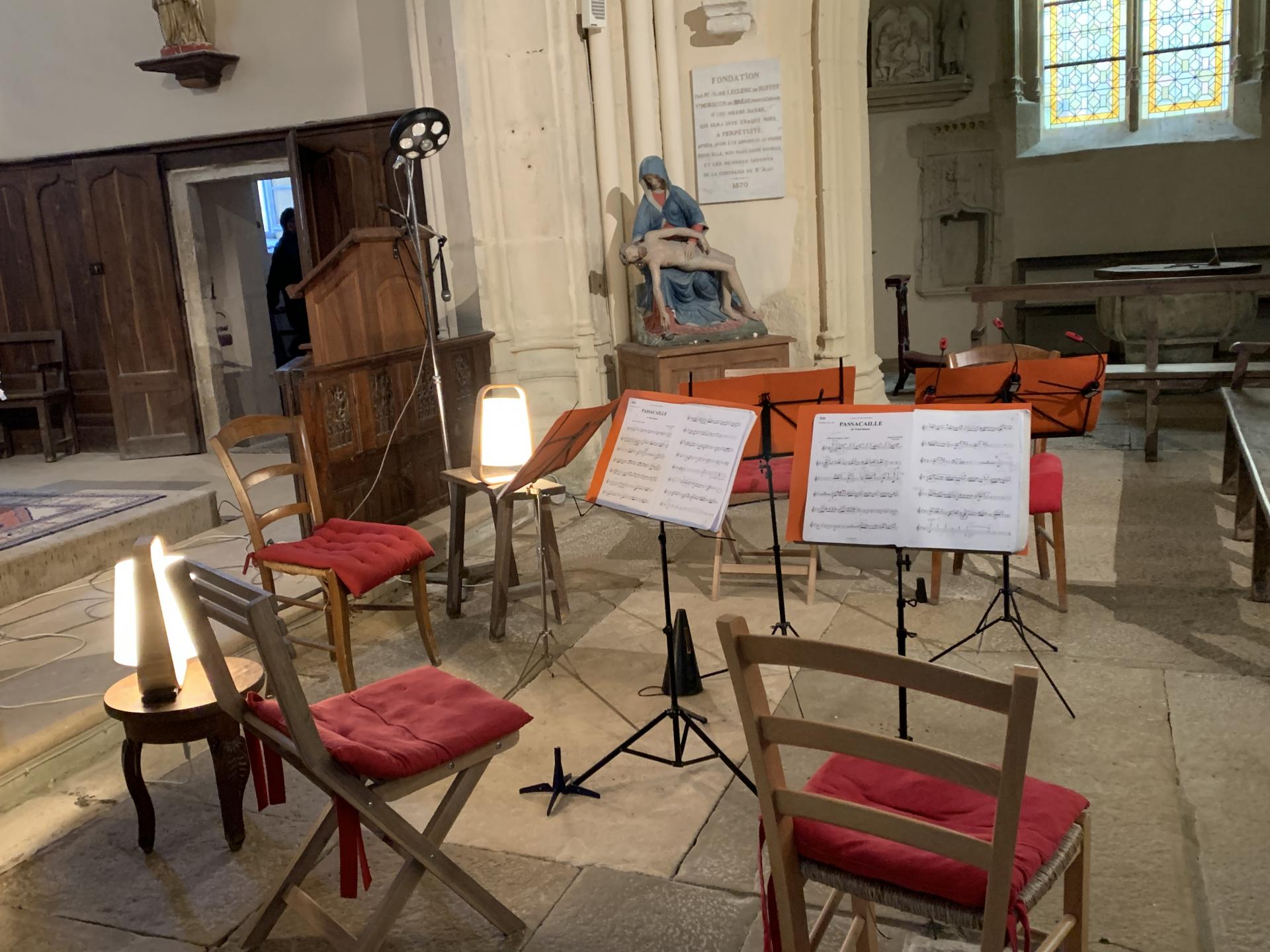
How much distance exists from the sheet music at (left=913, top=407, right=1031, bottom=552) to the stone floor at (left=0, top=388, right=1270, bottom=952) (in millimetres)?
786

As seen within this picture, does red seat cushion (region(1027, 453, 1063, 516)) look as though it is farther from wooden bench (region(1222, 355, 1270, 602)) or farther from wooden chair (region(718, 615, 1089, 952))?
wooden chair (region(718, 615, 1089, 952))

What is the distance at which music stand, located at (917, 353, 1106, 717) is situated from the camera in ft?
11.9

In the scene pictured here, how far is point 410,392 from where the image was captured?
16.9 feet

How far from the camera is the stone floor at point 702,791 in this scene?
7.74 ft

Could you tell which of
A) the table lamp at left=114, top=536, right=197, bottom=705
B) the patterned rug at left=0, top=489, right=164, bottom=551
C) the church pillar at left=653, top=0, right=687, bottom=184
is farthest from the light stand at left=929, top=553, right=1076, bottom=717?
the patterned rug at left=0, top=489, right=164, bottom=551

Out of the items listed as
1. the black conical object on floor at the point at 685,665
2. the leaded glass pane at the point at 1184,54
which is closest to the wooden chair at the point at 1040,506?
the black conical object on floor at the point at 685,665

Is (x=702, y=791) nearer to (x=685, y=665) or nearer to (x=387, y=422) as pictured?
(x=685, y=665)

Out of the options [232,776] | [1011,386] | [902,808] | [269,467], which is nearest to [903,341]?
[1011,386]

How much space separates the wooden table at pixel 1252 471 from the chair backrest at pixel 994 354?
774 mm

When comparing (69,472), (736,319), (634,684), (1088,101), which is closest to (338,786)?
(634,684)

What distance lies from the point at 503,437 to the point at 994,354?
2168 mm

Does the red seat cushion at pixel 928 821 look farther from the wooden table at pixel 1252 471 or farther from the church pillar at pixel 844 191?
the church pillar at pixel 844 191

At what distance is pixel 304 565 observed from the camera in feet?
11.8

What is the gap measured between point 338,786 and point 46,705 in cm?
202
